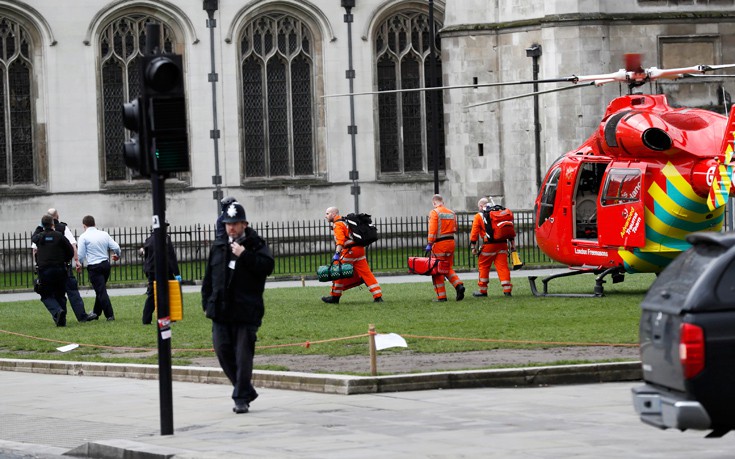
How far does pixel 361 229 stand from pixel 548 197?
3551mm

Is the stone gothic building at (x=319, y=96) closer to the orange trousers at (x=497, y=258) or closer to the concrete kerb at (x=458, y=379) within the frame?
the orange trousers at (x=497, y=258)

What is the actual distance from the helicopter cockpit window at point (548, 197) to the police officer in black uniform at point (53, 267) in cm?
767

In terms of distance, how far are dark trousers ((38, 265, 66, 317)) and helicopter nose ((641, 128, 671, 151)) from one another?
8.63 metres

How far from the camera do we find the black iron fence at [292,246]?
35781 mm

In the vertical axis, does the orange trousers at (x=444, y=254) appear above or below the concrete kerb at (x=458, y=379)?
above

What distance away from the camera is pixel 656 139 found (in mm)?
23078

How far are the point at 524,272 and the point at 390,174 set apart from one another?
9040 millimetres

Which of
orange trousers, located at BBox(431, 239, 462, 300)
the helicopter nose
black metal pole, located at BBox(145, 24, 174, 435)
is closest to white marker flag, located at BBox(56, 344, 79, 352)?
orange trousers, located at BBox(431, 239, 462, 300)

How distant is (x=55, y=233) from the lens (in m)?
22.8

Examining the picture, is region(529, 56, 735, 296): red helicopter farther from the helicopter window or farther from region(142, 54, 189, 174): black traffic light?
region(142, 54, 189, 174): black traffic light

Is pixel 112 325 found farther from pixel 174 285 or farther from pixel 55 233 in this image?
pixel 174 285

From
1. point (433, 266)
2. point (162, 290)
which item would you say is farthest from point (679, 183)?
point (162, 290)

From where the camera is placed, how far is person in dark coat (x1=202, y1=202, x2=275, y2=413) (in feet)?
43.2

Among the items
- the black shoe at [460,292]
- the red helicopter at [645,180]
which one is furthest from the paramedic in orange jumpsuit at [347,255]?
the red helicopter at [645,180]
